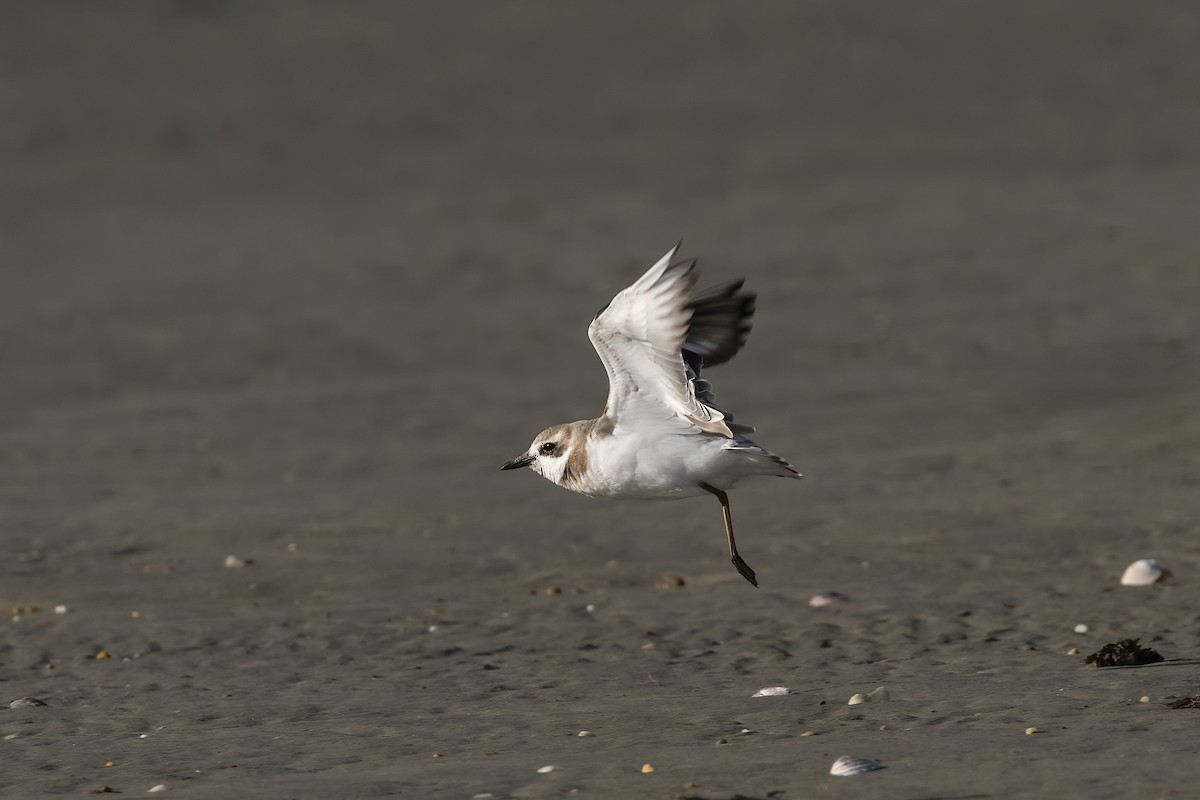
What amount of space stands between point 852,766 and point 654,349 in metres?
2.04

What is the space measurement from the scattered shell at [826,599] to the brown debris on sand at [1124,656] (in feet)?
4.89

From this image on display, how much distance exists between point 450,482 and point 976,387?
3.76 metres

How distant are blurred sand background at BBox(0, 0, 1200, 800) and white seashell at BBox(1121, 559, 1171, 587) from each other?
0.26ft

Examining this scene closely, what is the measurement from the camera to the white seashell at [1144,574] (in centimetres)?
796

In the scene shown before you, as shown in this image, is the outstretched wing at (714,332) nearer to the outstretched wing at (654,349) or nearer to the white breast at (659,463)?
the outstretched wing at (654,349)

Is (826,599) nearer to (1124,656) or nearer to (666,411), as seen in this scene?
(666,411)

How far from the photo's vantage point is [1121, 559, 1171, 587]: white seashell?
26.1 feet

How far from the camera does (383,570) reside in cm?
909

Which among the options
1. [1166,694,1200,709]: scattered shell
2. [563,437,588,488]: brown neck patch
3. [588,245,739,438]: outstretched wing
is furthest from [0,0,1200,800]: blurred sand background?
[588,245,739,438]: outstretched wing

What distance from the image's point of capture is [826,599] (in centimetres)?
802

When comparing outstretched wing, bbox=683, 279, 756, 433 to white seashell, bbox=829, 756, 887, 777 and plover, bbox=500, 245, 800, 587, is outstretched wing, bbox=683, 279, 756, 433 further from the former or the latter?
white seashell, bbox=829, 756, 887, 777

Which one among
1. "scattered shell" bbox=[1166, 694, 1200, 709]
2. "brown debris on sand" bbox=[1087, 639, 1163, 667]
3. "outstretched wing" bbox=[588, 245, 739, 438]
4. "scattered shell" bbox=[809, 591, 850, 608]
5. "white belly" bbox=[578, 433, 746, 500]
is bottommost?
"scattered shell" bbox=[1166, 694, 1200, 709]

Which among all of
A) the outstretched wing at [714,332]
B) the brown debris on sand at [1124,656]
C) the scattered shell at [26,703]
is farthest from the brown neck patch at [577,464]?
the scattered shell at [26,703]

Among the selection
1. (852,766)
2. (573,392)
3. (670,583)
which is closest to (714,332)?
(670,583)
